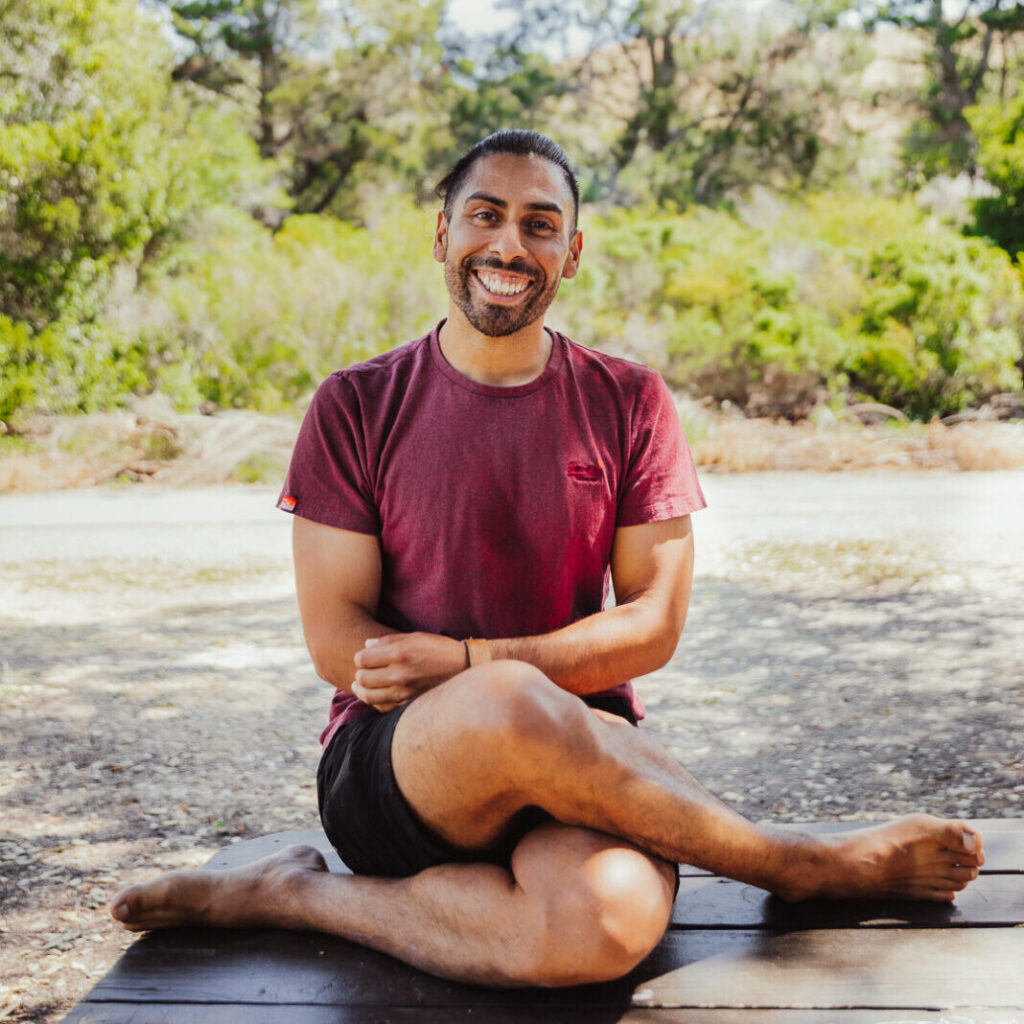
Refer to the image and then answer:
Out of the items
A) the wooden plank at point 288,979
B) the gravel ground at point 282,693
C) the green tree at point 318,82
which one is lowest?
the gravel ground at point 282,693

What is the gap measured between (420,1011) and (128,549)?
263 inches

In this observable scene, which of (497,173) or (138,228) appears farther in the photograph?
(138,228)

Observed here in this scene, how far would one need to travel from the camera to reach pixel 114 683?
4855 mm

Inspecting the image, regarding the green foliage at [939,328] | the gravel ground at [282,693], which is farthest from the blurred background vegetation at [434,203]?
the gravel ground at [282,693]

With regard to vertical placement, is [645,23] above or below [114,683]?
above

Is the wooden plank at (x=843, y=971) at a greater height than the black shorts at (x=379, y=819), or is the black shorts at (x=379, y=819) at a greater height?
the black shorts at (x=379, y=819)

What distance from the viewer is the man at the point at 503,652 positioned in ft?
5.77

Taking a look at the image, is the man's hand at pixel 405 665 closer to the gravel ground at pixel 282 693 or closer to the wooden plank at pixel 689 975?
the wooden plank at pixel 689 975

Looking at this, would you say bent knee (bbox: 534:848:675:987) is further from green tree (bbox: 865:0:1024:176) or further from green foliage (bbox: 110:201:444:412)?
green tree (bbox: 865:0:1024:176)

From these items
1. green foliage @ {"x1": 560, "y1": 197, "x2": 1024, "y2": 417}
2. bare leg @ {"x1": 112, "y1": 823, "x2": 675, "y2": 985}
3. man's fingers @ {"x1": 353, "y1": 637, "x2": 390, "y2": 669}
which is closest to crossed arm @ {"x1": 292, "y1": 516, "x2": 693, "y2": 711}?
man's fingers @ {"x1": 353, "y1": 637, "x2": 390, "y2": 669}

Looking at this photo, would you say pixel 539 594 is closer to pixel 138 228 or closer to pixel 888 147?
pixel 138 228

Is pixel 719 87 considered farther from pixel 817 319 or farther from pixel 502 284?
pixel 502 284

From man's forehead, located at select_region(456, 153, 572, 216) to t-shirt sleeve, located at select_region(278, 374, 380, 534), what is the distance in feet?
1.55

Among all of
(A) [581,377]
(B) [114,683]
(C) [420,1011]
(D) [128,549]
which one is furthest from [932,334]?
(C) [420,1011]
